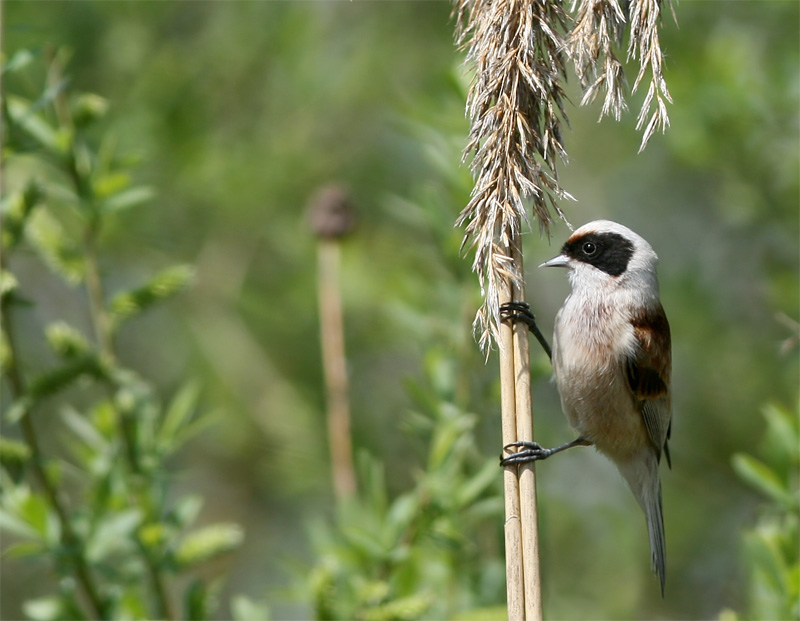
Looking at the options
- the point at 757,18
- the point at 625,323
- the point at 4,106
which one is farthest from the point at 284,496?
the point at 757,18

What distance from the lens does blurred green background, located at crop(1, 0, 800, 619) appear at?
15.4 feet

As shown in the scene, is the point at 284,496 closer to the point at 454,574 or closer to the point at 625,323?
the point at 454,574

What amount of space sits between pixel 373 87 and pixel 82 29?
1551mm

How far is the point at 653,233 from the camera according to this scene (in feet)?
18.8

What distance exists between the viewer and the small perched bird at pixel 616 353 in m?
2.99

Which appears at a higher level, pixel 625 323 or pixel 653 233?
pixel 653 233

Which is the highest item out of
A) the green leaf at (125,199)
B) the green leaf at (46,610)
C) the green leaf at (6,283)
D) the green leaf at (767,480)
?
the green leaf at (125,199)

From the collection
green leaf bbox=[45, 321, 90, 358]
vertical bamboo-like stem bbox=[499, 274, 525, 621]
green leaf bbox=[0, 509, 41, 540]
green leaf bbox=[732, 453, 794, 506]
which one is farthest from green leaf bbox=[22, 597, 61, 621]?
green leaf bbox=[732, 453, 794, 506]

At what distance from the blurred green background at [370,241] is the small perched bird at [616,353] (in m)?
1.33

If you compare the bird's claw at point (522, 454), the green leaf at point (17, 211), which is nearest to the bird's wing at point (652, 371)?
the bird's claw at point (522, 454)

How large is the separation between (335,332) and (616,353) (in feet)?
3.09

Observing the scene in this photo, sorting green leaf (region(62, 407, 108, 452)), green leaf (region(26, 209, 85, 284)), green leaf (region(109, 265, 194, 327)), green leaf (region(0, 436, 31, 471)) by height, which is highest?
green leaf (region(26, 209, 85, 284))

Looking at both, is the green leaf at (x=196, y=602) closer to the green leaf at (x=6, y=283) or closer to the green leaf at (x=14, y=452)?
the green leaf at (x=14, y=452)

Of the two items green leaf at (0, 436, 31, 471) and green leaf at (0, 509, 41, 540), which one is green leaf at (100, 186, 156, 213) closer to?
green leaf at (0, 436, 31, 471)
